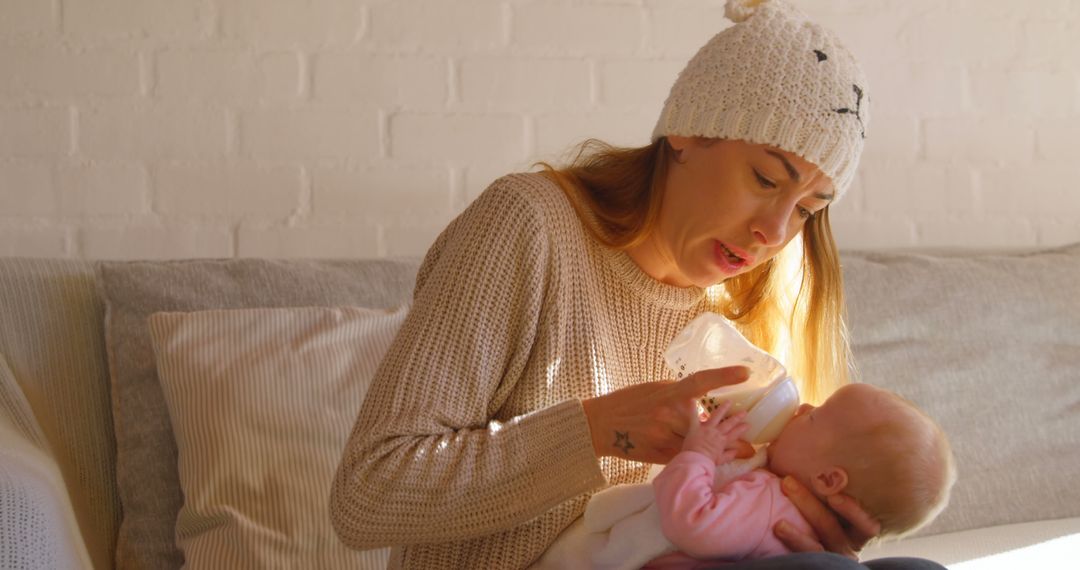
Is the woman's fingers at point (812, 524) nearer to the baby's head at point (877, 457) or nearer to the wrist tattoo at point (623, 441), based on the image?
the baby's head at point (877, 457)

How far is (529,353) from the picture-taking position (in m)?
1.34

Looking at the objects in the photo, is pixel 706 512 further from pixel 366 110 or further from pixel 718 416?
pixel 366 110

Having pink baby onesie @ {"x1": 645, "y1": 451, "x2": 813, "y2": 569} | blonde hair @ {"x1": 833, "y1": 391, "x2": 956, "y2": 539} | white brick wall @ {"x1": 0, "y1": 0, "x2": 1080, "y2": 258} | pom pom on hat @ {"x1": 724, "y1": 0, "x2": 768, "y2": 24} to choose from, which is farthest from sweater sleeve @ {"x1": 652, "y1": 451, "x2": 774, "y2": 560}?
white brick wall @ {"x1": 0, "y1": 0, "x2": 1080, "y2": 258}

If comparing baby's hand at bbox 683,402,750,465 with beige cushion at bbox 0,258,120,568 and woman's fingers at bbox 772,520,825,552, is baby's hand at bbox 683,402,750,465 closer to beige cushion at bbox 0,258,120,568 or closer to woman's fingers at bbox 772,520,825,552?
woman's fingers at bbox 772,520,825,552

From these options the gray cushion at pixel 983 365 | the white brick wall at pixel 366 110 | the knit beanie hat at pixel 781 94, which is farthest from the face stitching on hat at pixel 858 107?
the white brick wall at pixel 366 110

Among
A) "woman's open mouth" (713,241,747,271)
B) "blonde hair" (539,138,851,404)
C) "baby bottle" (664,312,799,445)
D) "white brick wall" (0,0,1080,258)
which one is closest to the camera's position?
"baby bottle" (664,312,799,445)

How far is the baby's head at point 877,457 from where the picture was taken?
3.91 feet

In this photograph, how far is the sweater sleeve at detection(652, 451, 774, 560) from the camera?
1.13 m

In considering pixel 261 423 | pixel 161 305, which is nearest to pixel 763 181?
pixel 261 423

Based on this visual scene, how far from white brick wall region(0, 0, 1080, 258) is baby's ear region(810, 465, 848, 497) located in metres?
1.09

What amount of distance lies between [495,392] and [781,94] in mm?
467

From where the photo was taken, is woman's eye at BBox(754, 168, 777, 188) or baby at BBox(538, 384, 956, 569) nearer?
baby at BBox(538, 384, 956, 569)

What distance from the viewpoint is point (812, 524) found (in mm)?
1209

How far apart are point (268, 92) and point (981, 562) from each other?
1.39m
